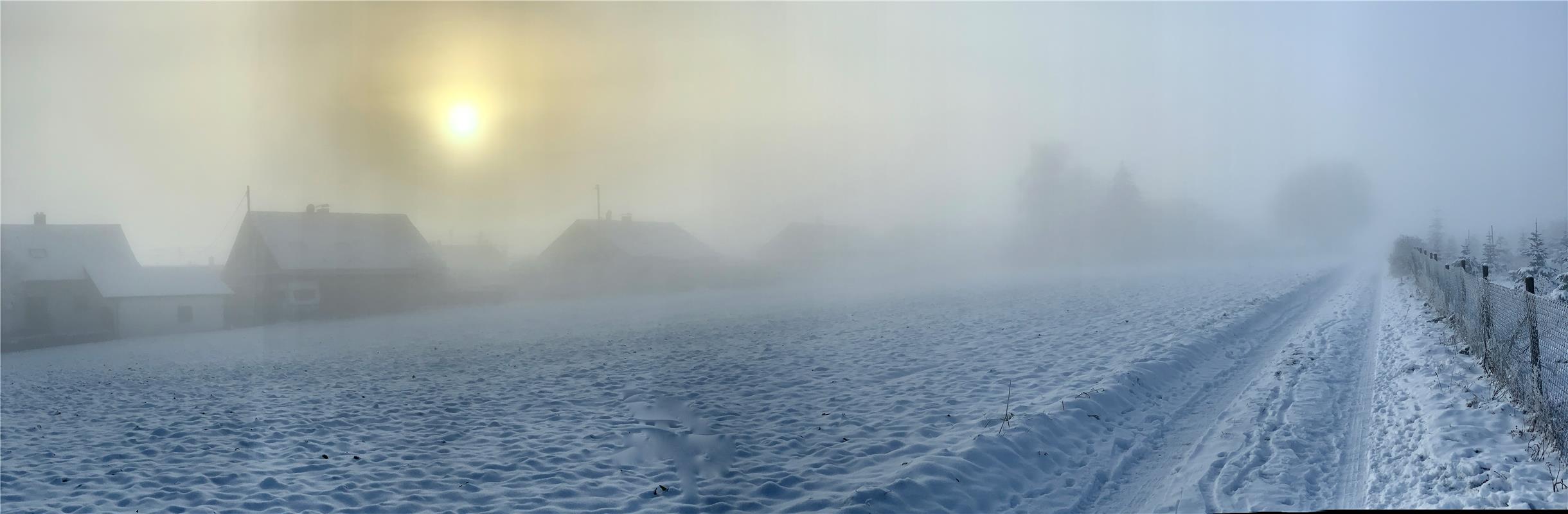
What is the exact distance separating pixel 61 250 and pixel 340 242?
12738 millimetres

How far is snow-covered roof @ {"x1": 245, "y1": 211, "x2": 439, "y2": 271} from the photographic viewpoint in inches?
1766

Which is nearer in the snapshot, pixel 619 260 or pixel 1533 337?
pixel 1533 337

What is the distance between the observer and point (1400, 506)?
623cm

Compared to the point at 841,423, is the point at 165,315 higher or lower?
higher

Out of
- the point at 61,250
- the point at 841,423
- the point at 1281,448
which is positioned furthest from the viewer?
the point at 61,250

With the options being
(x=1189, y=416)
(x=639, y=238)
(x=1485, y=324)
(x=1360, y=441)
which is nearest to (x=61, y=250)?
(x=639, y=238)

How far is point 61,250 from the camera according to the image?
40156 millimetres

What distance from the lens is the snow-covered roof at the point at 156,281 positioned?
129 ft

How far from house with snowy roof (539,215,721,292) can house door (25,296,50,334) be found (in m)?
27.3

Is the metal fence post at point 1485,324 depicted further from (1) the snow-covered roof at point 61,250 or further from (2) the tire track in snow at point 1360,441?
(1) the snow-covered roof at point 61,250

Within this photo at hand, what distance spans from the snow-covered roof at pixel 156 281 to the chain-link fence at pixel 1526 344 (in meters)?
51.8

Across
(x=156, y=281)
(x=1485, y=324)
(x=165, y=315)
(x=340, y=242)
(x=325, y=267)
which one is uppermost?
(x=340, y=242)

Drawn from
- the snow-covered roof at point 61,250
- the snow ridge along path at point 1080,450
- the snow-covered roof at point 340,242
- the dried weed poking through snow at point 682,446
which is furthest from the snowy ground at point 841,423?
the snow-covered roof at point 340,242

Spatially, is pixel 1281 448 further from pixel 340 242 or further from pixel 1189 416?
pixel 340 242
